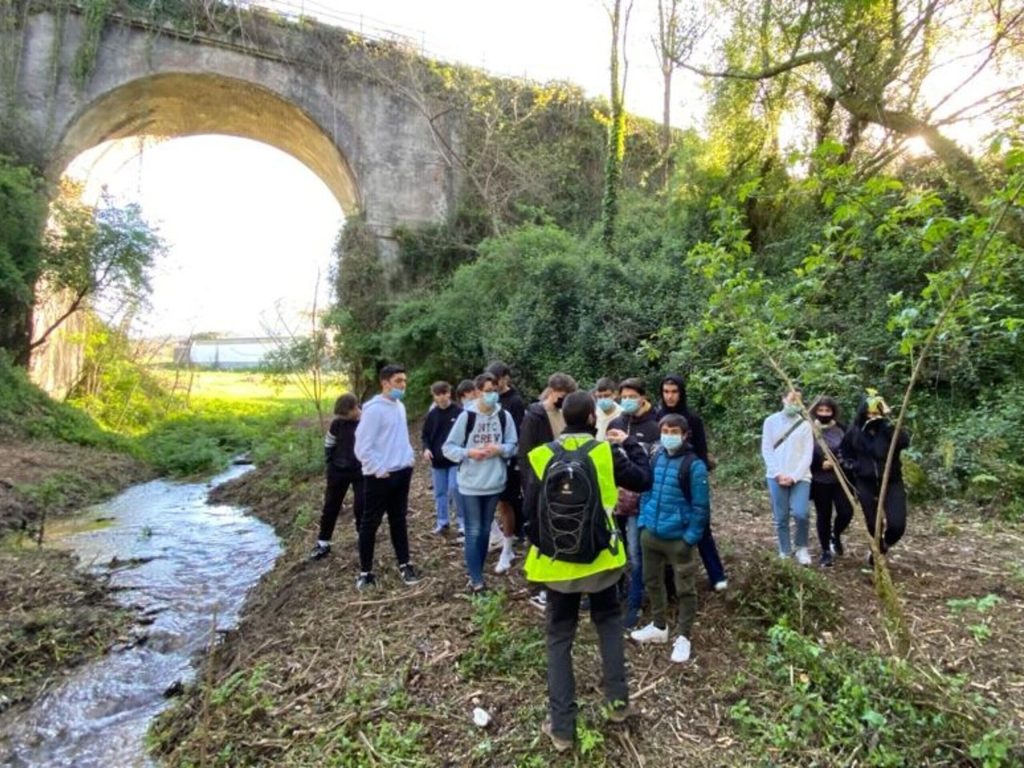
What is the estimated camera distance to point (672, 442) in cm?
395

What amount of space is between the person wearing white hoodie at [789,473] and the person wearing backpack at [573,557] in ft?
8.31

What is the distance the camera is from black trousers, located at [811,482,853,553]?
5.25m

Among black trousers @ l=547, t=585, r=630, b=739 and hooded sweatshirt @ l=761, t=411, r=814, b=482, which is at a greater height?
hooded sweatshirt @ l=761, t=411, r=814, b=482

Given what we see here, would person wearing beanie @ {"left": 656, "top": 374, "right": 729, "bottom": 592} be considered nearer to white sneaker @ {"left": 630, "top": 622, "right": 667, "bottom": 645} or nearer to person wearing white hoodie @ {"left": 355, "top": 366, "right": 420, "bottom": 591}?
white sneaker @ {"left": 630, "top": 622, "right": 667, "bottom": 645}

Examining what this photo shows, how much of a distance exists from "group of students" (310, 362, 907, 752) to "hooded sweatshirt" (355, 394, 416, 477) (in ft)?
0.04

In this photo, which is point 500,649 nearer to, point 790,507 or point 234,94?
point 790,507

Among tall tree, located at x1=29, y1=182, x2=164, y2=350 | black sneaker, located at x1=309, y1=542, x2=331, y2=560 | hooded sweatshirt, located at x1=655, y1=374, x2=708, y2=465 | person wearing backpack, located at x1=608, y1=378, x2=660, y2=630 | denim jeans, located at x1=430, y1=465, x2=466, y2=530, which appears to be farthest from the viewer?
tall tree, located at x1=29, y1=182, x2=164, y2=350

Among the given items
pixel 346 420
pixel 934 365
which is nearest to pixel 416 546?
pixel 346 420

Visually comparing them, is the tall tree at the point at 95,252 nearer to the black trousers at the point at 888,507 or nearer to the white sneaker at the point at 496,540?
the white sneaker at the point at 496,540

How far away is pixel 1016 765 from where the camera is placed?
2676 mm

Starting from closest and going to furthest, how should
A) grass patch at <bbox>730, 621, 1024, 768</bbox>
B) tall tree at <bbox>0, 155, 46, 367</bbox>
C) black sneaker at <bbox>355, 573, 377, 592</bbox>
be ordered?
grass patch at <bbox>730, 621, 1024, 768</bbox> < black sneaker at <bbox>355, 573, 377, 592</bbox> < tall tree at <bbox>0, 155, 46, 367</bbox>

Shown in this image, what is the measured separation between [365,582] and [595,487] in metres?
3.04

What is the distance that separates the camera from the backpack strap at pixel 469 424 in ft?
16.6

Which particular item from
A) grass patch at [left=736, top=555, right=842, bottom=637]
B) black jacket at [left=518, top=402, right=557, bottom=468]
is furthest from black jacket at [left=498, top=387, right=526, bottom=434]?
grass patch at [left=736, top=555, right=842, bottom=637]
